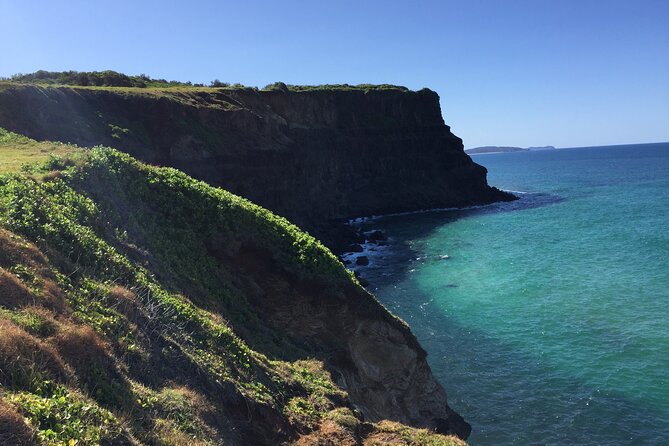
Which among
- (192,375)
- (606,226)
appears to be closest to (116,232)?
(192,375)

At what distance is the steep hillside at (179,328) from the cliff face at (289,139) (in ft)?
60.7

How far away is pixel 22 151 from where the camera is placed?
19094 mm

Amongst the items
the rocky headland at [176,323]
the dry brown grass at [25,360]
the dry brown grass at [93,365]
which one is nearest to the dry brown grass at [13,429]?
the rocky headland at [176,323]

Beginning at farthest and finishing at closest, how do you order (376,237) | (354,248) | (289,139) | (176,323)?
(289,139)
(376,237)
(354,248)
(176,323)

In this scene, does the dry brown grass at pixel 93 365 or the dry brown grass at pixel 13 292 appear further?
the dry brown grass at pixel 13 292

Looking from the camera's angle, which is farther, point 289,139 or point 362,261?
point 289,139

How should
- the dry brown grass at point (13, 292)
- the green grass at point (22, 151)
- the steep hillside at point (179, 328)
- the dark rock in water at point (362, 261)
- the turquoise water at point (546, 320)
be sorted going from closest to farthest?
the steep hillside at point (179, 328) → the dry brown grass at point (13, 292) → the green grass at point (22, 151) → the turquoise water at point (546, 320) → the dark rock in water at point (362, 261)

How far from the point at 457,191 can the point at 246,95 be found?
51.2 metres

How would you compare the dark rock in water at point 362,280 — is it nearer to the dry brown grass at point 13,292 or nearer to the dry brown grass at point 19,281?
the dry brown grass at point 19,281

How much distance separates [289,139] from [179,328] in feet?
183

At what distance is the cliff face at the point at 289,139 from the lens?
39406 millimetres

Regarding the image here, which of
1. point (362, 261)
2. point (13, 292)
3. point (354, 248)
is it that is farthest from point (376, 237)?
point (13, 292)

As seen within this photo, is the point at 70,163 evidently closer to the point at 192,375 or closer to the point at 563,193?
the point at 192,375

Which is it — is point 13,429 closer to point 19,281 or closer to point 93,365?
point 93,365
